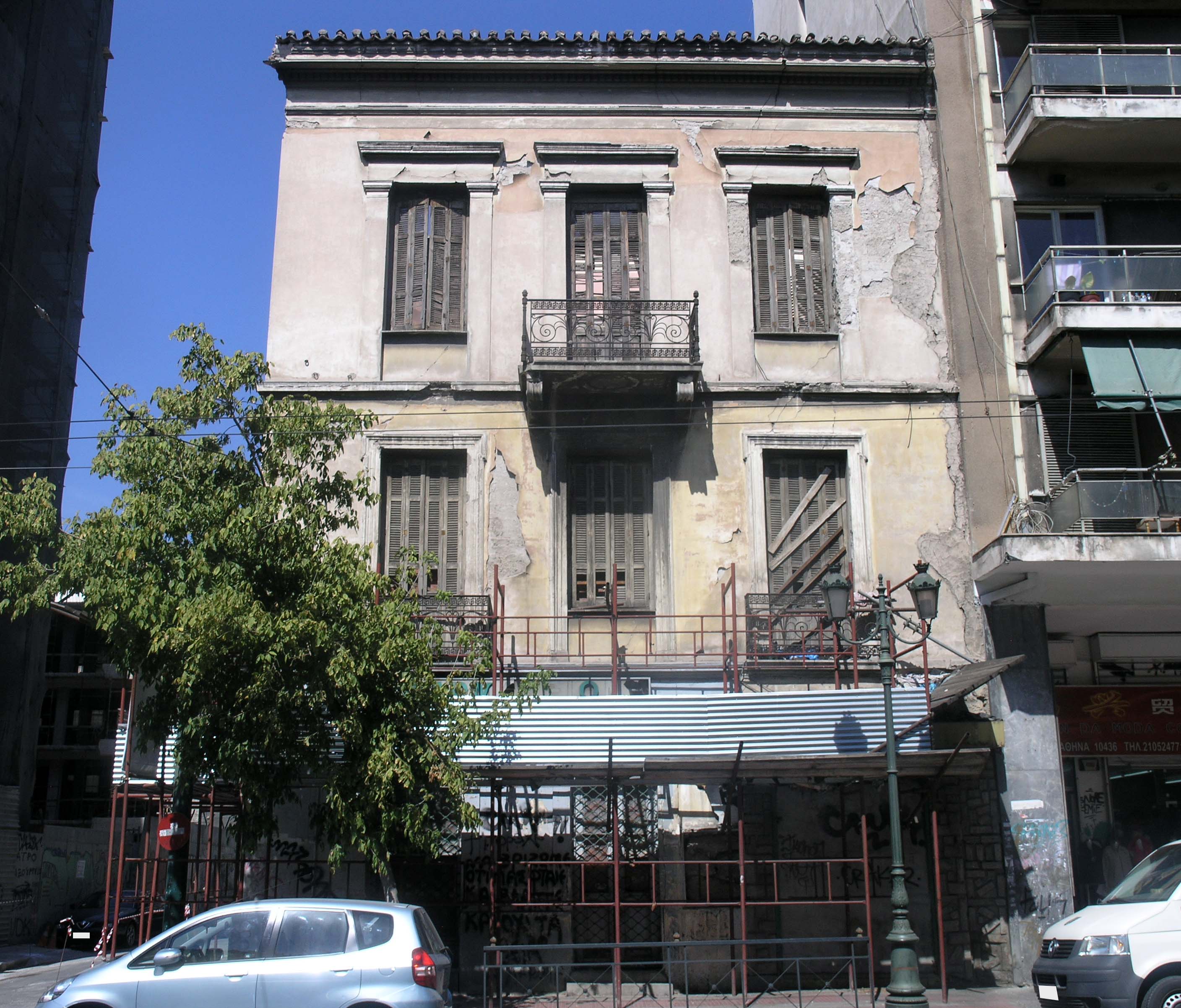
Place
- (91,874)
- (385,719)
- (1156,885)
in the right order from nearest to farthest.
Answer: (1156,885), (385,719), (91,874)

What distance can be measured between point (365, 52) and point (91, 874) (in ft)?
73.6

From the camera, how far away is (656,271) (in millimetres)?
17172

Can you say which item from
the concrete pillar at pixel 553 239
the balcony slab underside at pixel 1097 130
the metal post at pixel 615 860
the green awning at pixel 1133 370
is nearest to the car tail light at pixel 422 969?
the metal post at pixel 615 860

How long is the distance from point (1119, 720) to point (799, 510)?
5.26 m

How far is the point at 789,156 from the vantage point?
17.6 meters

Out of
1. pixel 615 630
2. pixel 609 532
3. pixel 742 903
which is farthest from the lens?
pixel 609 532

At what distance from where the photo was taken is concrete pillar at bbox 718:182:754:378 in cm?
1691

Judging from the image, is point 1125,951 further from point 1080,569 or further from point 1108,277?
point 1108,277

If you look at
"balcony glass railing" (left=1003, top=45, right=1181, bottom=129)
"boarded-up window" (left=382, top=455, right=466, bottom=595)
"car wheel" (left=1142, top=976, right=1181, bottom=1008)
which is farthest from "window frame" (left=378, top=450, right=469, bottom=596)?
"balcony glass railing" (left=1003, top=45, right=1181, bottom=129)

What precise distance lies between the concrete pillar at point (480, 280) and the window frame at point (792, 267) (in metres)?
3.95

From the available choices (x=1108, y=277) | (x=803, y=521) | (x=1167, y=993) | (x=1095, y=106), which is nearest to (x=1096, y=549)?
(x=803, y=521)

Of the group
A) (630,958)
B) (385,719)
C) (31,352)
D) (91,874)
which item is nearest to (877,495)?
(630,958)

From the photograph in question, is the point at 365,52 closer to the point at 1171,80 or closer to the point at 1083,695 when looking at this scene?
the point at 1171,80

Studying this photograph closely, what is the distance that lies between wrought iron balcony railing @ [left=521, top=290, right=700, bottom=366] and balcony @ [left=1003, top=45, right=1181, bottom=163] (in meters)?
5.65
